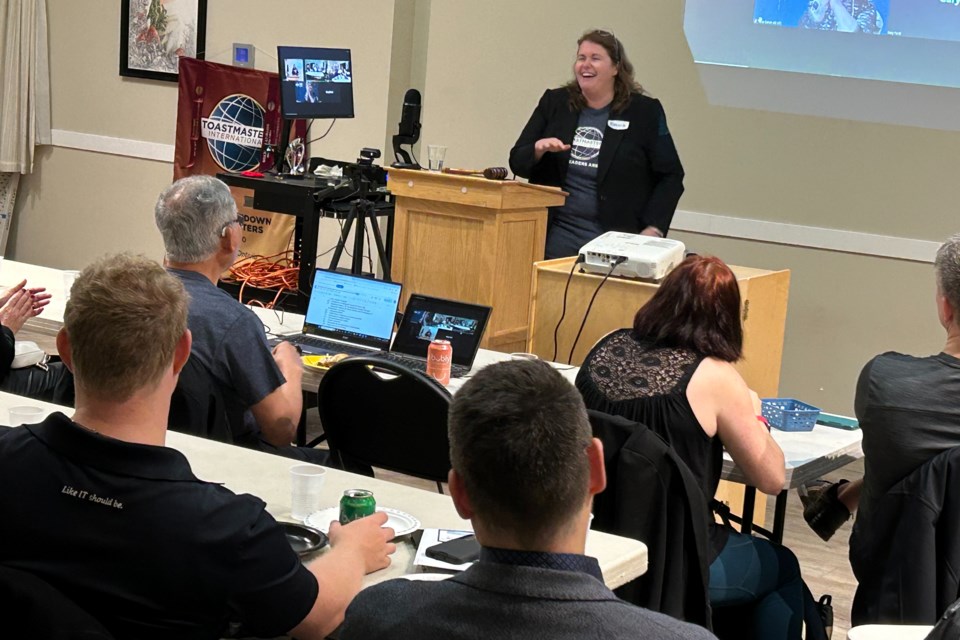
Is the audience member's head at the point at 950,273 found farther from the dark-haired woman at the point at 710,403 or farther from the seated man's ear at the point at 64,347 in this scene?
the seated man's ear at the point at 64,347

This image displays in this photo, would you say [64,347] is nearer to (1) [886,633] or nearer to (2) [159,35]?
(1) [886,633]

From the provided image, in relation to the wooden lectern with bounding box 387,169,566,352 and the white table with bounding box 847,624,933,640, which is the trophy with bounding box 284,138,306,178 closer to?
the wooden lectern with bounding box 387,169,566,352

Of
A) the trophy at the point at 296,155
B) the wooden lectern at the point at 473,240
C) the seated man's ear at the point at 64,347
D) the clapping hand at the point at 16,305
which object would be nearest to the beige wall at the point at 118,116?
the trophy at the point at 296,155

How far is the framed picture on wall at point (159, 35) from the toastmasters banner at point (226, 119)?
315mm

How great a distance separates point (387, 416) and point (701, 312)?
0.82 metres

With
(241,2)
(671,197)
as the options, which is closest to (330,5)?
(241,2)

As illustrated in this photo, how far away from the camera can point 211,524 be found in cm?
166

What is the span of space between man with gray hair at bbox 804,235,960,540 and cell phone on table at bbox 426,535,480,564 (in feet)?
3.53

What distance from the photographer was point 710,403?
2873 mm

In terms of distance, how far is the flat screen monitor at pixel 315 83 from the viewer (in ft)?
19.2

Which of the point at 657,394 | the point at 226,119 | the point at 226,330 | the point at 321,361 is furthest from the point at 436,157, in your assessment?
the point at 657,394

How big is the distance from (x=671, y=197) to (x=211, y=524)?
13.3 ft

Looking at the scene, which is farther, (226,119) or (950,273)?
(226,119)

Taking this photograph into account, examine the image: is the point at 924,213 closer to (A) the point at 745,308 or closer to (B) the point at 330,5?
(A) the point at 745,308
